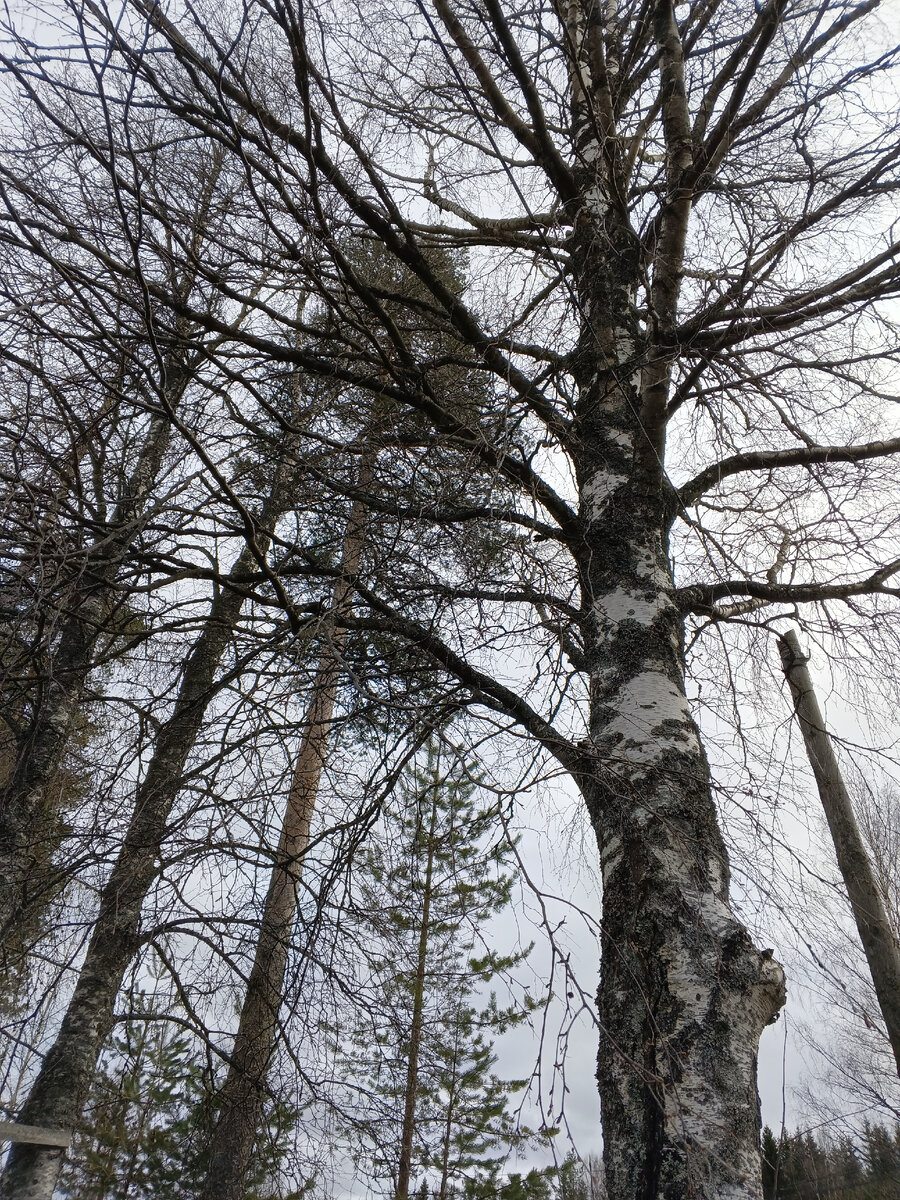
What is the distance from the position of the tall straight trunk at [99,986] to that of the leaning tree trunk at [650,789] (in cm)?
152

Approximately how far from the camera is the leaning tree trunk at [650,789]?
1.72 meters

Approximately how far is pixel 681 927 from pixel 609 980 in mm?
282

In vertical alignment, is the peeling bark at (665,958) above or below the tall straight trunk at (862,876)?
below

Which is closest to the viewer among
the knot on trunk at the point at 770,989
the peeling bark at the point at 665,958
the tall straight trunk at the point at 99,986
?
the peeling bark at the point at 665,958

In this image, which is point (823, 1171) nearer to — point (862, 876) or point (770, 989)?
point (862, 876)

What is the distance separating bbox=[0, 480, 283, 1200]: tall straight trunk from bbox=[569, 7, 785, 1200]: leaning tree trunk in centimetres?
152

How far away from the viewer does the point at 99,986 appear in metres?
4.44

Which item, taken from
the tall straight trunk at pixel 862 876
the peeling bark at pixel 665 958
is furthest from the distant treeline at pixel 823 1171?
the tall straight trunk at pixel 862 876

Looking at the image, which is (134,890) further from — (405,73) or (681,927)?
(405,73)

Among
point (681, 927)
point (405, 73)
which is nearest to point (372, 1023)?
point (681, 927)

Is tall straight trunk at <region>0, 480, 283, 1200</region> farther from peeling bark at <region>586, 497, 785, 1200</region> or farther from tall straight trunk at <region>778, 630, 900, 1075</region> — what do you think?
tall straight trunk at <region>778, 630, 900, 1075</region>

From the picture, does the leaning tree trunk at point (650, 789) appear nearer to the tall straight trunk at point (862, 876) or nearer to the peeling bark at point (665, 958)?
the peeling bark at point (665, 958)

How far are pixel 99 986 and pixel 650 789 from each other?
390cm

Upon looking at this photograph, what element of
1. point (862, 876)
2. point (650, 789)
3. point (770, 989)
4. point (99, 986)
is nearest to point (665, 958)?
point (770, 989)
